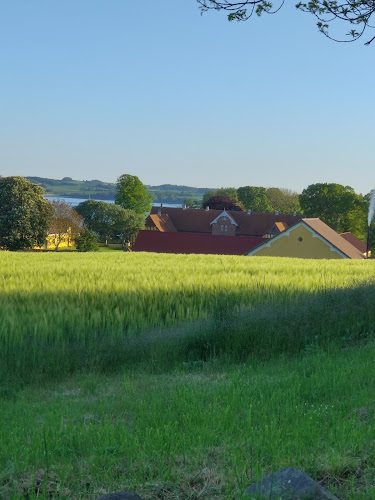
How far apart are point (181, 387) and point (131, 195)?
107 metres

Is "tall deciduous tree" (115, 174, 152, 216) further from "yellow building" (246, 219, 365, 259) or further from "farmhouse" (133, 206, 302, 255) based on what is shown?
"yellow building" (246, 219, 365, 259)

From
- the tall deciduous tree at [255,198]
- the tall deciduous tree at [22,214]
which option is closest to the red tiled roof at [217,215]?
the tall deciduous tree at [255,198]

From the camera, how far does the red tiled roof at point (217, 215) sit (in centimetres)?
10531

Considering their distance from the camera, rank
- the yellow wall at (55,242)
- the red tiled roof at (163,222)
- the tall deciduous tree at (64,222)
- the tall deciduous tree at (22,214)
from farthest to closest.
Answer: the red tiled roof at (163,222), the tall deciduous tree at (64,222), the yellow wall at (55,242), the tall deciduous tree at (22,214)

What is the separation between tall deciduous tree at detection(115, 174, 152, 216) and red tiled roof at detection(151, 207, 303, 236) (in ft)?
15.6

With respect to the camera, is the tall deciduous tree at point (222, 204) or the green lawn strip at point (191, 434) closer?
the green lawn strip at point (191, 434)

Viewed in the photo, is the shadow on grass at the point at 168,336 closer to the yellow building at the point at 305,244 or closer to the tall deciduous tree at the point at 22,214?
the yellow building at the point at 305,244

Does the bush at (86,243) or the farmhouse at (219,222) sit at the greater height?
the farmhouse at (219,222)

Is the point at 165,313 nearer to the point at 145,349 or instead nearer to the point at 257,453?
the point at 145,349

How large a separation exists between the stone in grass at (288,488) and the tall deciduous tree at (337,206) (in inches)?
3640

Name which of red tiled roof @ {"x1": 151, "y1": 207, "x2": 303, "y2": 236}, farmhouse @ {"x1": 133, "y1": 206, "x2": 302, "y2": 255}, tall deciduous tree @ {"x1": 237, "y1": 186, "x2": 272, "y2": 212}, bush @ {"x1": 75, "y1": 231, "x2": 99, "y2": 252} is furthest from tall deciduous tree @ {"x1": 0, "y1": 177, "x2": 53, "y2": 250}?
tall deciduous tree @ {"x1": 237, "y1": 186, "x2": 272, "y2": 212}

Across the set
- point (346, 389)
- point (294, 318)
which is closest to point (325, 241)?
point (294, 318)

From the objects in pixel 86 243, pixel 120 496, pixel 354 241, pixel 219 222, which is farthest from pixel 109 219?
pixel 120 496

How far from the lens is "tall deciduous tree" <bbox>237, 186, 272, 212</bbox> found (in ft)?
448
